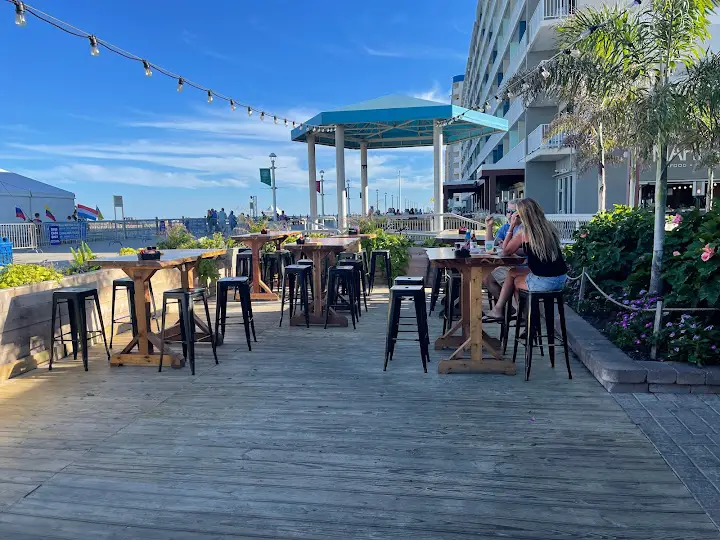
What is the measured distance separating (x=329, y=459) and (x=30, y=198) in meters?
26.1

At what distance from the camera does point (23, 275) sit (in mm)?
5188

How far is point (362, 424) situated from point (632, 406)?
6.48 feet

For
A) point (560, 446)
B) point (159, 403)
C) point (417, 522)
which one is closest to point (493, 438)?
point (560, 446)

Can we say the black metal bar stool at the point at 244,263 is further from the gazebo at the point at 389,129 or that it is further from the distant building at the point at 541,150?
the distant building at the point at 541,150

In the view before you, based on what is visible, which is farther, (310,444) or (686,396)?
(686,396)

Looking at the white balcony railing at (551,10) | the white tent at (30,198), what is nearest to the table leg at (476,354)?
the white balcony railing at (551,10)

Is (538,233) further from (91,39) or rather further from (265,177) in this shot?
(265,177)

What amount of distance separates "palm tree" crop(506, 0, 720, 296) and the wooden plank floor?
7.98 ft

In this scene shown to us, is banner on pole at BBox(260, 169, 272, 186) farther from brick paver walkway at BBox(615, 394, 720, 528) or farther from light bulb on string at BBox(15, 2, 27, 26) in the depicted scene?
brick paver walkway at BBox(615, 394, 720, 528)

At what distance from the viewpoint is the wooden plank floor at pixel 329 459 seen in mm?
2389

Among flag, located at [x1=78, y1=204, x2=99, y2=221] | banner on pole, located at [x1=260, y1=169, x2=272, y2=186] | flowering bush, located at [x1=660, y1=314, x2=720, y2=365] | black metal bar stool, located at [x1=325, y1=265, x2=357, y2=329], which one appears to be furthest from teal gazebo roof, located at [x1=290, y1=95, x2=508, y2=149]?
flag, located at [x1=78, y1=204, x2=99, y2=221]

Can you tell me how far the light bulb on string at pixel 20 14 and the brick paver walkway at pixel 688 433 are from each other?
713 centimetres

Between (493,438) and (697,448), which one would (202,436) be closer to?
(493,438)

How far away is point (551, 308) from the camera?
451 centimetres
